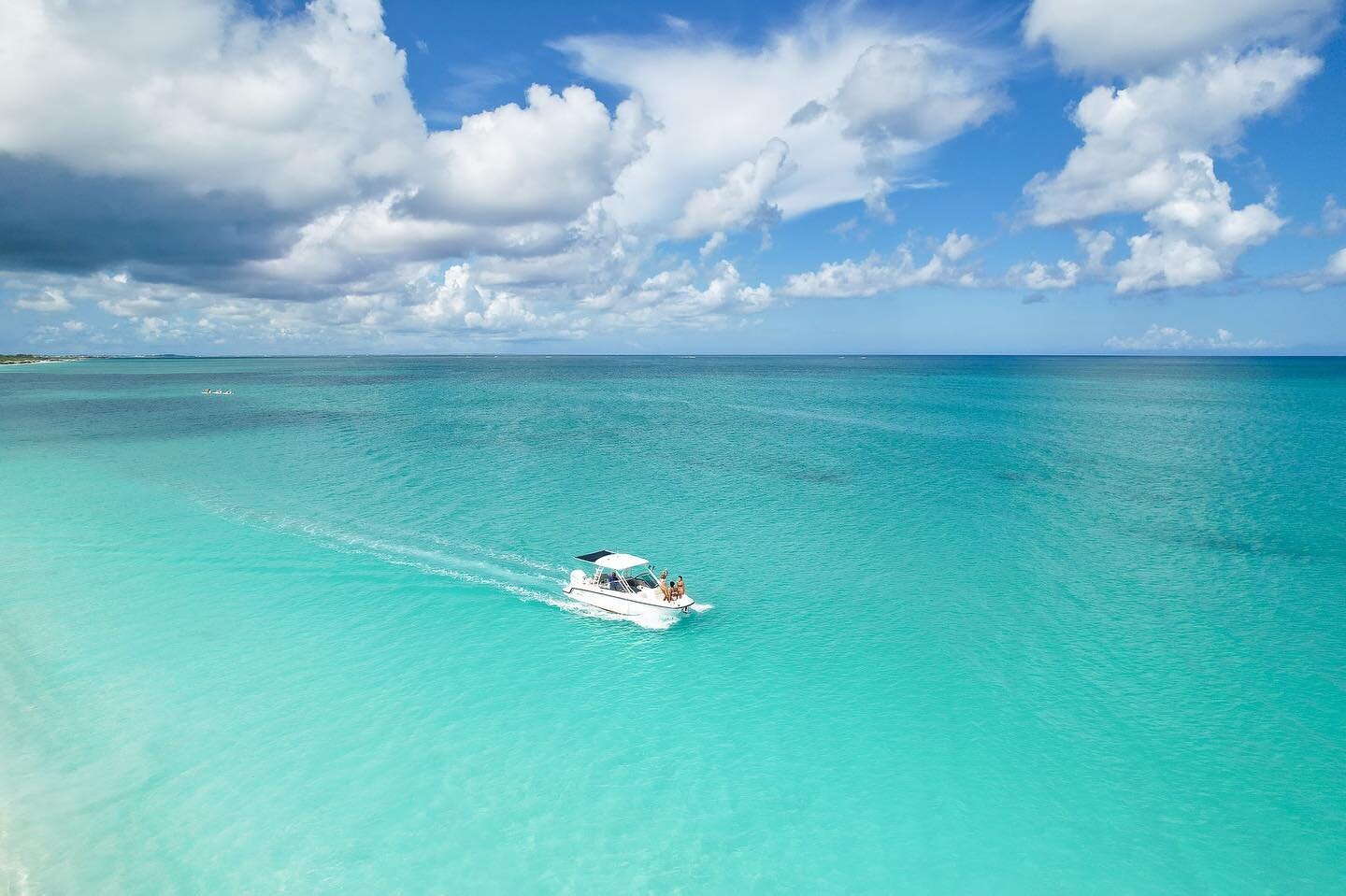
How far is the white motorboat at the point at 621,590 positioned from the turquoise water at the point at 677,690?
0.97m

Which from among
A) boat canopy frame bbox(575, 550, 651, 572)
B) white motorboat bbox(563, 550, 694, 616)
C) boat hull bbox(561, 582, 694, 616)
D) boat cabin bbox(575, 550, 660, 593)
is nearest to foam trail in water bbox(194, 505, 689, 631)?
boat hull bbox(561, 582, 694, 616)

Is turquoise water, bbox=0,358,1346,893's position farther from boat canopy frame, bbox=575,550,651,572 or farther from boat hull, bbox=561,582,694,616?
boat canopy frame, bbox=575,550,651,572

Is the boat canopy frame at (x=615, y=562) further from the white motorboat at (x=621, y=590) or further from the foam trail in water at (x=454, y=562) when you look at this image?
the foam trail in water at (x=454, y=562)

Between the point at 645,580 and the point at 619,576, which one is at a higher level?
the point at 619,576

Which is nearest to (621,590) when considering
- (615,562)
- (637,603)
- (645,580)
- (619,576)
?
(619,576)

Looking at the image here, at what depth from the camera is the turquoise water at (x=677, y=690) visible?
2019 centimetres

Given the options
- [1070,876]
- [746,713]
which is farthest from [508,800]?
[1070,876]

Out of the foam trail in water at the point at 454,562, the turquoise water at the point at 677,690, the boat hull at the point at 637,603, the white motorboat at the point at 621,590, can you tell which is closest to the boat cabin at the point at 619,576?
the white motorboat at the point at 621,590

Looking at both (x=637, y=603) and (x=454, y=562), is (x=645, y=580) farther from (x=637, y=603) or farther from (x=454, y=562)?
(x=454, y=562)

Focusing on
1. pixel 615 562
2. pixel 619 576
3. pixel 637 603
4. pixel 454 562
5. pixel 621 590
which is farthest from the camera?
pixel 454 562

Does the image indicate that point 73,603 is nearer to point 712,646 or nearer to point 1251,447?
point 712,646

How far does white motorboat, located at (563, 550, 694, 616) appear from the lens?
115 ft

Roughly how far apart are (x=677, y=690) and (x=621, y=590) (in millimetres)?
7773

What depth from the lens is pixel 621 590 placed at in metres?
35.7
